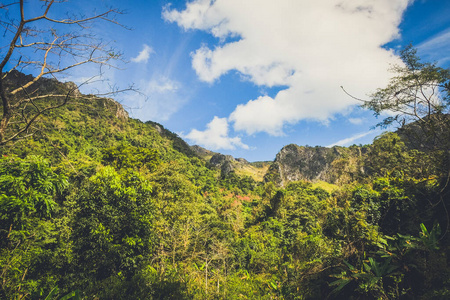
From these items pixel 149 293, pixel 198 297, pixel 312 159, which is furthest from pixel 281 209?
pixel 312 159

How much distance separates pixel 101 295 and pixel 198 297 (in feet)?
11.4

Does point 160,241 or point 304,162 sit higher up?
point 304,162

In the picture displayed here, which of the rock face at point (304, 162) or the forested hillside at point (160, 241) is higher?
the rock face at point (304, 162)

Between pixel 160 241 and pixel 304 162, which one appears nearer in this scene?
pixel 160 241

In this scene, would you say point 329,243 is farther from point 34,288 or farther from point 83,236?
point 34,288

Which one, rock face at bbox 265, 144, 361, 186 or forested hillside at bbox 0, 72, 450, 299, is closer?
forested hillside at bbox 0, 72, 450, 299

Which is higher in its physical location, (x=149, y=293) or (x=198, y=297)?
(x=149, y=293)

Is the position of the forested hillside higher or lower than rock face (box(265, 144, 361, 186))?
lower

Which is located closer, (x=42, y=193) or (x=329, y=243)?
(x=42, y=193)

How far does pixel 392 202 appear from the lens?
10227mm

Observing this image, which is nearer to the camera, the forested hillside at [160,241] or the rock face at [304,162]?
the forested hillside at [160,241]

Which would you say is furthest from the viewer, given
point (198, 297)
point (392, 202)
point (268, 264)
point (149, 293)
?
point (268, 264)

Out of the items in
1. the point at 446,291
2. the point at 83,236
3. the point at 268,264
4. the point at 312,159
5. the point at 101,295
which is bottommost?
the point at 268,264

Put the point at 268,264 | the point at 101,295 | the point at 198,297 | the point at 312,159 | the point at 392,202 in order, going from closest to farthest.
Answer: the point at 101,295
the point at 198,297
the point at 392,202
the point at 268,264
the point at 312,159
